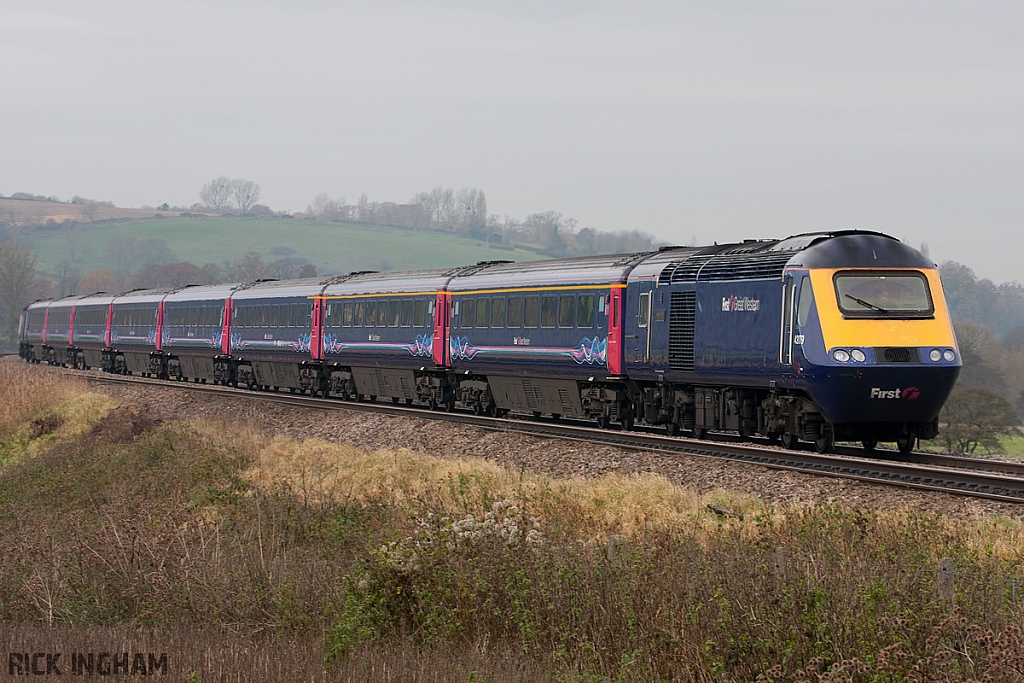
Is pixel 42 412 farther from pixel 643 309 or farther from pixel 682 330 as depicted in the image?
pixel 682 330

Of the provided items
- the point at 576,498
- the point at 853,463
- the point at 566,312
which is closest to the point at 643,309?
the point at 566,312

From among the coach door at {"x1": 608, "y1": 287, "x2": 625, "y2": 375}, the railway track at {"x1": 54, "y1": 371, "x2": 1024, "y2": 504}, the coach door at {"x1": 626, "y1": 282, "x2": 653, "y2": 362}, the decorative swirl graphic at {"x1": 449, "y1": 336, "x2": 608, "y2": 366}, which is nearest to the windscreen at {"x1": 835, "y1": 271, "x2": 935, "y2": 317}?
the railway track at {"x1": 54, "y1": 371, "x2": 1024, "y2": 504}

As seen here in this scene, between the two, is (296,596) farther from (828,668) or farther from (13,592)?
(828,668)

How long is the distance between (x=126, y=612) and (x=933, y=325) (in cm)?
1281

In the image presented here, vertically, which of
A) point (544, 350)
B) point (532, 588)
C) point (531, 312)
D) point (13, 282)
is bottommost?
point (13, 282)

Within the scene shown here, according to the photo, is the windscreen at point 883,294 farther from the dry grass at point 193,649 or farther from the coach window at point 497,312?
the dry grass at point 193,649

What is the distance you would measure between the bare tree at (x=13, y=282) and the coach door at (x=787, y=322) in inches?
4659

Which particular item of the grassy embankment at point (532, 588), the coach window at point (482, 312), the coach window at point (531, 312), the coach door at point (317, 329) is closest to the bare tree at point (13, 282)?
the coach door at point (317, 329)

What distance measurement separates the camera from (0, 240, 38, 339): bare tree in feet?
413

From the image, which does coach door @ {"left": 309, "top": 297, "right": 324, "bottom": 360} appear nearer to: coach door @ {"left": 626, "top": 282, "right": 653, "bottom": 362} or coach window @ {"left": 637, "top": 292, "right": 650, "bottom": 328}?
coach door @ {"left": 626, "top": 282, "right": 653, "bottom": 362}

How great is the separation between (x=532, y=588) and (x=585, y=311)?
48.3 ft

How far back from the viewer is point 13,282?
126 metres

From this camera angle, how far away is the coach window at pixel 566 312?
25359 millimetres

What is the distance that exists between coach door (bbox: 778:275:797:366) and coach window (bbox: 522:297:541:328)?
26.2ft
